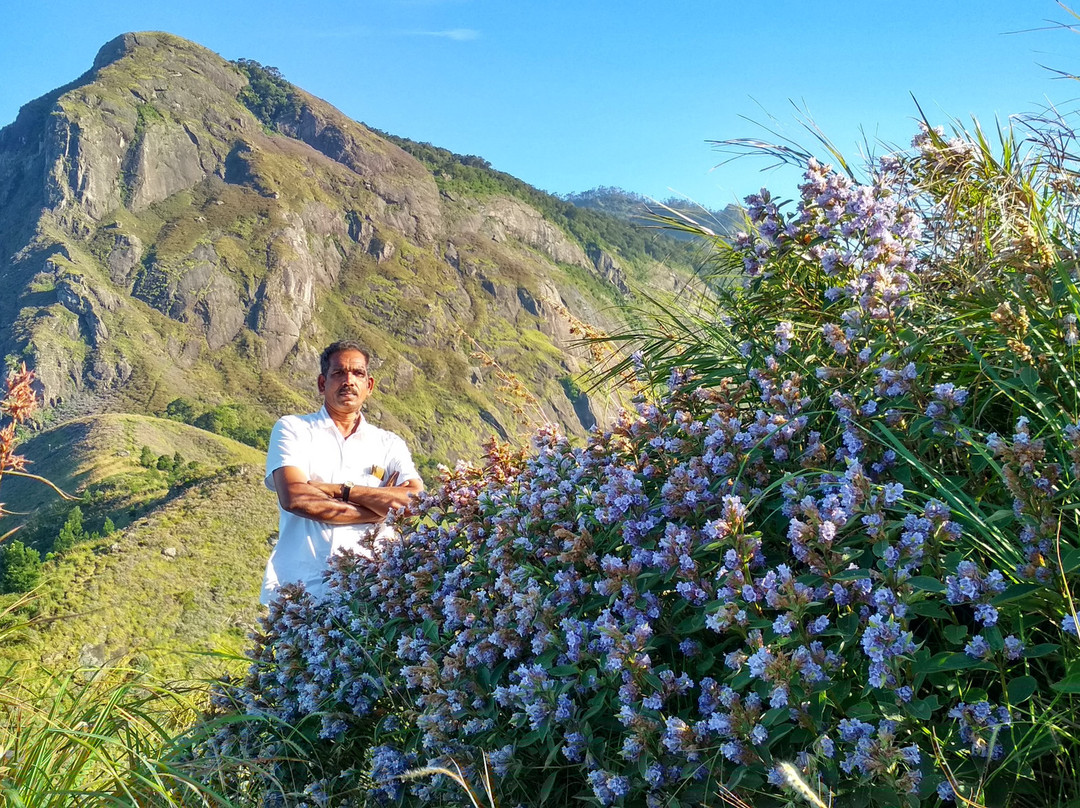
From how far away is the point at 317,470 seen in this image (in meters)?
4.54

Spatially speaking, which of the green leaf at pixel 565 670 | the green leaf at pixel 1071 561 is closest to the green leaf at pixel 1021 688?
the green leaf at pixel 1071 561

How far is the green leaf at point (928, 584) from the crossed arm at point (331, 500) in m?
2.89

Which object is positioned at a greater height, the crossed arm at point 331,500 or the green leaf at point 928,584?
the green leaf at point 928,584

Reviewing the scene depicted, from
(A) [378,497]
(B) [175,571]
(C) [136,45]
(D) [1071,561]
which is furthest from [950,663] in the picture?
(C) [136,45]

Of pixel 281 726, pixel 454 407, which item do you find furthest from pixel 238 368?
pixel 281 726

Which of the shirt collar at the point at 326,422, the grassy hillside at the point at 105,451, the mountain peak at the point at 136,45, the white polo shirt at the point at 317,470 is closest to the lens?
Result: the white polo shirt at the point at 317,470

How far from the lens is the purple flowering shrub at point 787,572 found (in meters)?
1.71

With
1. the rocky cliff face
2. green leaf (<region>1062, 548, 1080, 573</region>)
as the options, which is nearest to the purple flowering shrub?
green leaf (<region>1062, 548, 1080, 573</region>)

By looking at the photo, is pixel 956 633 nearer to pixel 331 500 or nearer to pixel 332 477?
pixel 331 500

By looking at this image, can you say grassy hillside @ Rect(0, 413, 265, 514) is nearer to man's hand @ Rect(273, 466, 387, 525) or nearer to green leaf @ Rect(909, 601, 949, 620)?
man's hand @ Rect(273, 466, 387, 525)

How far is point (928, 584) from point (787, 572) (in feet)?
0.90

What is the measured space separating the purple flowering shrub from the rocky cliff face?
349ft

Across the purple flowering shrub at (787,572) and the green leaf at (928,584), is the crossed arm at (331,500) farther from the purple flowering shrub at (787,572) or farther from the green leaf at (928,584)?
the green leaf at (928,584)

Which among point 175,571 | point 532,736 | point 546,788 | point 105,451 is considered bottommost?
point 175,571
